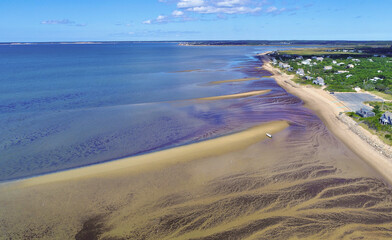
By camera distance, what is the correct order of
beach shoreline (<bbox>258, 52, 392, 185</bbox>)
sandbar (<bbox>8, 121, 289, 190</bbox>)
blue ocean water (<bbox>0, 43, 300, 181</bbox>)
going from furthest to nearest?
blue ocean water (<bbox>0, 43, 300, 181</bbox>) < beach shoreline (<bbox>258, 52, 392, 185</bbox>) < sandbar (<bbox>8, 121, 289, 190</bbox>)

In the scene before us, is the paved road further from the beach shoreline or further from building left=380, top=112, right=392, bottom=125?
building left=380, top=112, right=392, bottom=125

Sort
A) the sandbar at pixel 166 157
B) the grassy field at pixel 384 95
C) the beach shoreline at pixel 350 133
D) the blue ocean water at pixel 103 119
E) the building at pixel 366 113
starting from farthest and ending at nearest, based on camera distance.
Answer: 1. the grassy field at pixel 384 95
2. the building at pixel 366 113
3. the blue ocean water at pixel 103 119
4. the beach shoreline at pixel 350 133
5. the sandbar at pixel 166 157

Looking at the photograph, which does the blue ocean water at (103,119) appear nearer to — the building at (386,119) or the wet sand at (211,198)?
the wet sand at (211,198)

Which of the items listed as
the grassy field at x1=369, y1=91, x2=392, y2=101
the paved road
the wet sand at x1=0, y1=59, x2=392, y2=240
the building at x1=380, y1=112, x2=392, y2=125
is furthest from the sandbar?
the grassy field at x1=369, y1=91, x2=392, y2=101

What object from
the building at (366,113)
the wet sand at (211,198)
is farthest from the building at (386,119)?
the wet sand at (211,198)

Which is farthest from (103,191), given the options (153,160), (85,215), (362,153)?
(362,153)

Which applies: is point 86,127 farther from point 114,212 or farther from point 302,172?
point 302,172
